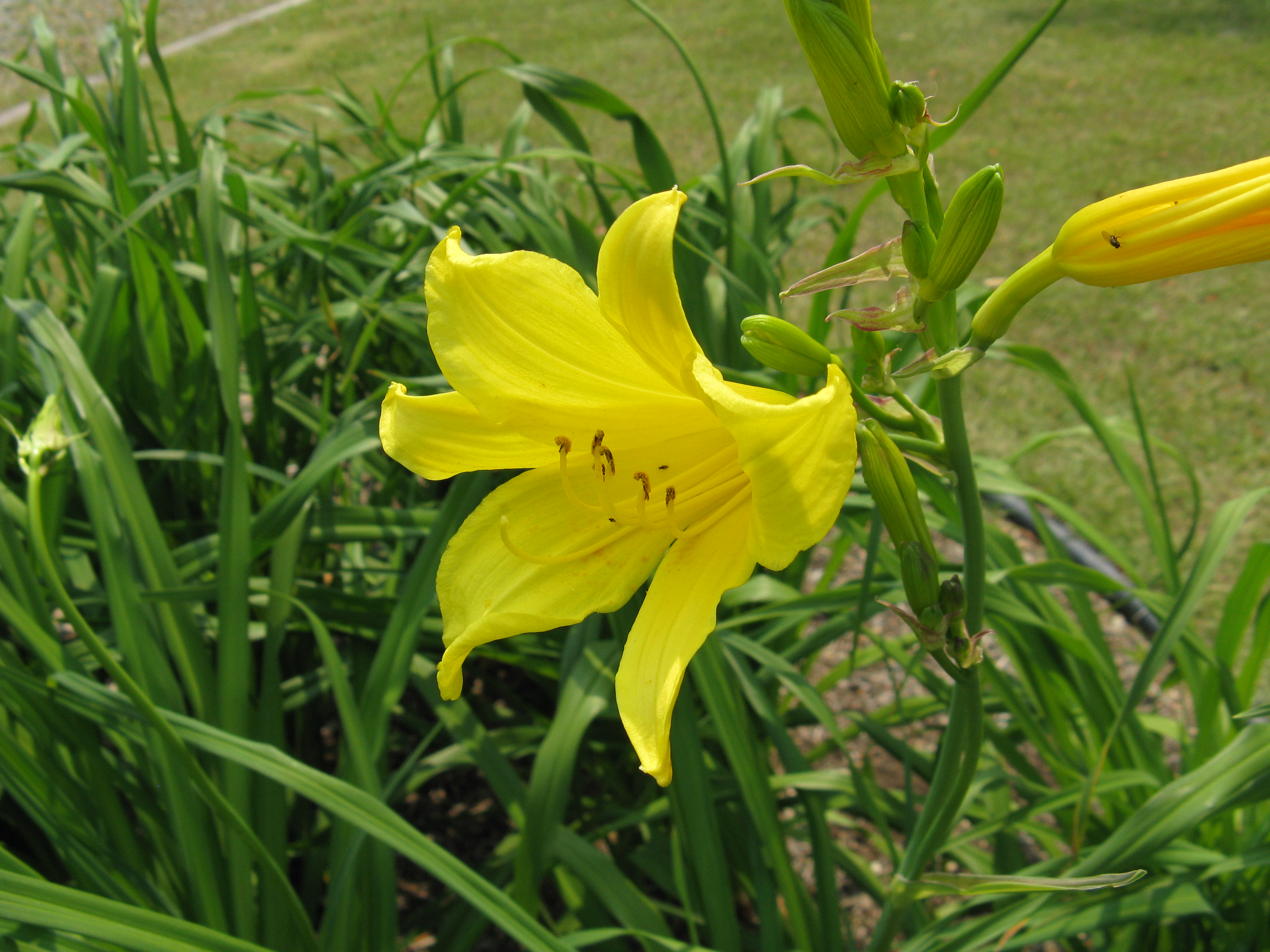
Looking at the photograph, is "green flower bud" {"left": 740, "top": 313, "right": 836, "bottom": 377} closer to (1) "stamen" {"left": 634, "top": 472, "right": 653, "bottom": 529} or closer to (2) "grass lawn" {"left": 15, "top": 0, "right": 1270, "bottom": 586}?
(1) "stamen" {"left": 634, "top": 472, "right": 653, "bottom": 529}

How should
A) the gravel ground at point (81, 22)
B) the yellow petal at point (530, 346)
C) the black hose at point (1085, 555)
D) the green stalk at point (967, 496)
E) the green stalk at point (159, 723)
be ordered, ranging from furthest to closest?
the gravel ground at point (81, 22) < the black hose at point (1085, 555) < the green stalk at point (159, 723) < the yellow petal at point (530, 346) < the green stalk at point (967, 496)

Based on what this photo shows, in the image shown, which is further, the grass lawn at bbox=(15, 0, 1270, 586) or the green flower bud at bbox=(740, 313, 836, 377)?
the grass lawn at bbox=(15, 0, 1270, 586)

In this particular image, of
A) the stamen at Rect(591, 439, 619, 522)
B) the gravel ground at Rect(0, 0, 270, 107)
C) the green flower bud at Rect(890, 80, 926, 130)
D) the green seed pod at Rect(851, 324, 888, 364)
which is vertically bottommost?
the stamen at Rect(591, 439, 619, 522)

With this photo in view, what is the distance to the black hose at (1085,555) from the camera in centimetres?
262

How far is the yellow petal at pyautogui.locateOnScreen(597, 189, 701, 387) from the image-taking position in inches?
32.2

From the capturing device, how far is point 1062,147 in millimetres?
5305

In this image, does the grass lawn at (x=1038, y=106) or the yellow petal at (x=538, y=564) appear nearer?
the yellow petal at (x=538, y=564)

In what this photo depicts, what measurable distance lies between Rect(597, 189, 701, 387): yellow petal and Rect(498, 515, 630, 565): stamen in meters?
0.25

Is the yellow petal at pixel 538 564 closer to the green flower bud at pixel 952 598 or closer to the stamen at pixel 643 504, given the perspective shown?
the stamen at pixel 643 504

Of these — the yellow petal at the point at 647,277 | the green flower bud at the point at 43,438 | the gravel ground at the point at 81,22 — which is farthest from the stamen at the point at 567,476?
the gravel ground at the point at 81,22

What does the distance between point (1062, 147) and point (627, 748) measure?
4.83 metres

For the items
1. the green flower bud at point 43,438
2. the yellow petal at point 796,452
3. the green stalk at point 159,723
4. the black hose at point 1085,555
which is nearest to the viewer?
the yellow petal at point 796,452

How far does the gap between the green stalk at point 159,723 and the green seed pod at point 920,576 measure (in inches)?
35.3

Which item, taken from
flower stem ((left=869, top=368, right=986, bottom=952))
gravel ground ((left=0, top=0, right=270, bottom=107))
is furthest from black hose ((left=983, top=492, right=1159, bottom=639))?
gravel ground ((left=0, top=0, right=270, bottom=107))
